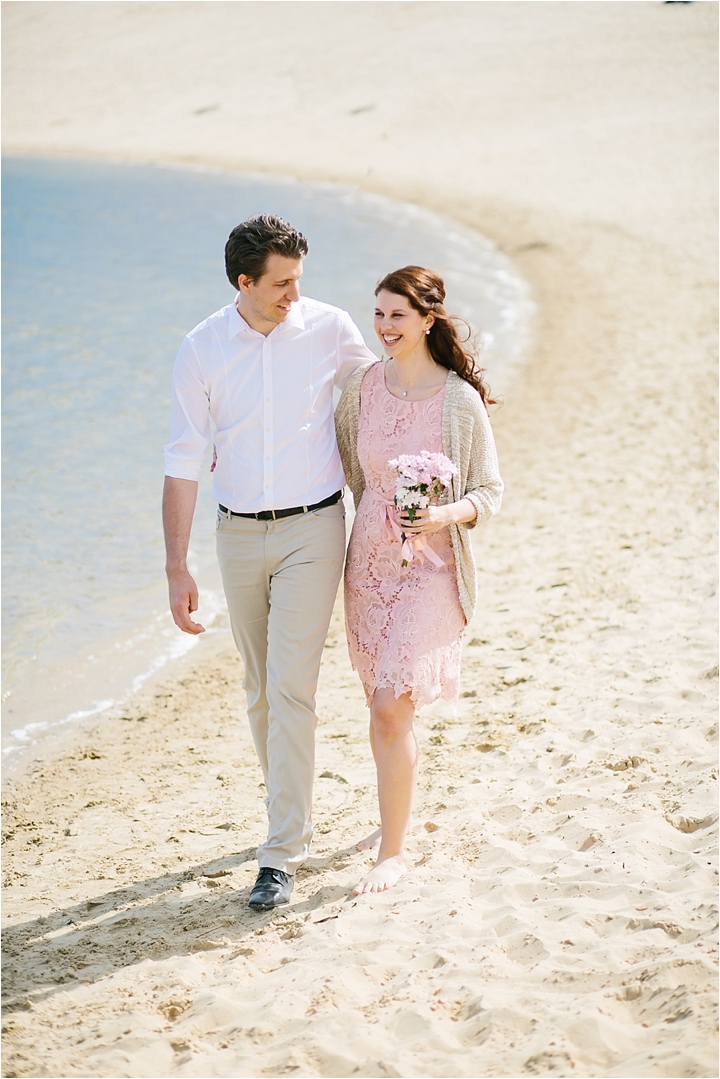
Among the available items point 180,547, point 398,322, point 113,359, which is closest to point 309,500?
point 180,547

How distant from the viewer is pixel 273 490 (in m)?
4.39

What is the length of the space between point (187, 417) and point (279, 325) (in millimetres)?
511

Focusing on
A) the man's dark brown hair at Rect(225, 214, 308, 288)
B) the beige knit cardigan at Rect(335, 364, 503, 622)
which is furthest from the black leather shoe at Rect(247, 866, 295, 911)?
the man's dark brown hair at Rect(225, 214, 308, 288)

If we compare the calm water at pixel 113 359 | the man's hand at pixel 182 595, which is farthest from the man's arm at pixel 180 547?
the calm water at pixel 113 359

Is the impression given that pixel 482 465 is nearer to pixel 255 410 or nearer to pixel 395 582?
pixel 395 582

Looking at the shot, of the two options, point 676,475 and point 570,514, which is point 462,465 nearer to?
point 570,514

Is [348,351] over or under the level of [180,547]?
over

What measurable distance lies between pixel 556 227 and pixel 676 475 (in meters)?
16.7

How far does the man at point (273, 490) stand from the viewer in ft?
14.2

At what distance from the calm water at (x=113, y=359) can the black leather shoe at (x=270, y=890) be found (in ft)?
8.79

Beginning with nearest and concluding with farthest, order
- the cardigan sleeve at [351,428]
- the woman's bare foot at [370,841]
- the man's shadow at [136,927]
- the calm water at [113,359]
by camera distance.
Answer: the man's shadow at [136,927]
the cardigan sleeve at [351,428]
the woman's bare foot at [370,841]
the calm water at [113,359]

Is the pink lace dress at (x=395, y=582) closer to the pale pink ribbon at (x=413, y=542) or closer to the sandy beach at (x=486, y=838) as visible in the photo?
the pale pink ribbon at (x=413, y=542)

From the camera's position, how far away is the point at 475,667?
21.7 ft

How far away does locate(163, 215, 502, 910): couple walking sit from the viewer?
4.30 metres
